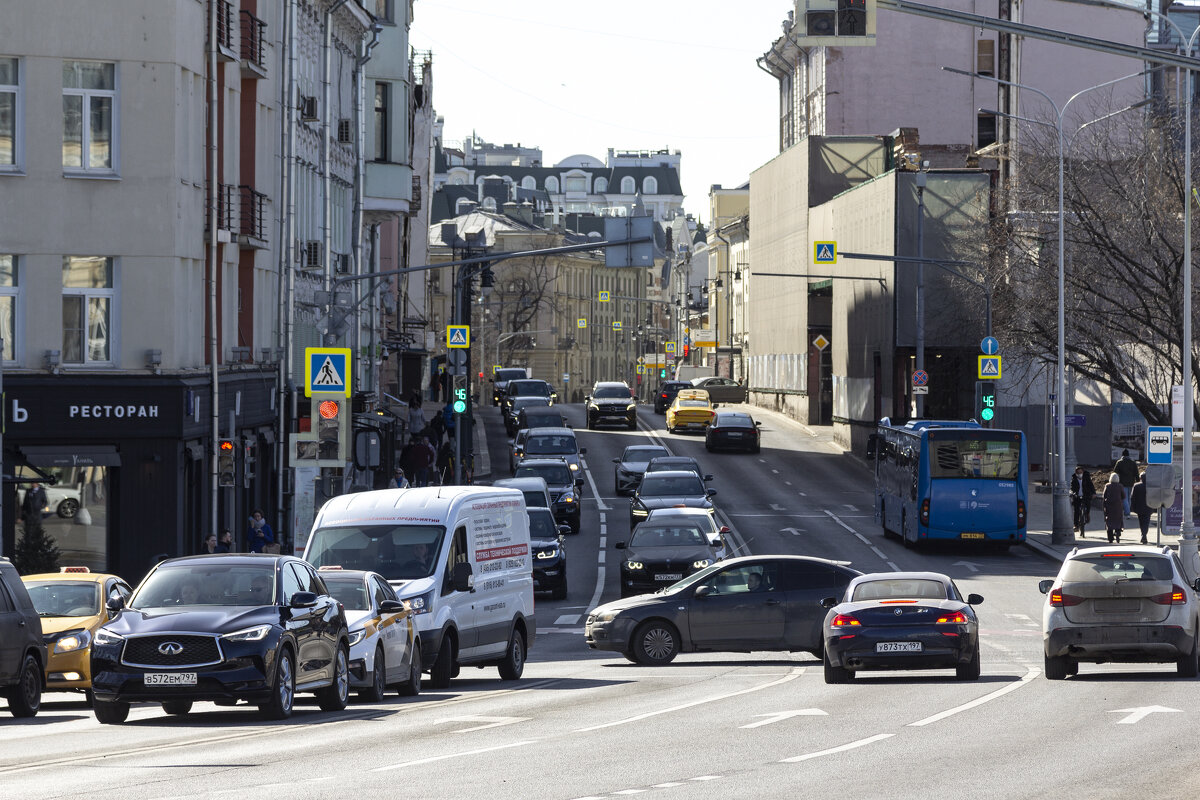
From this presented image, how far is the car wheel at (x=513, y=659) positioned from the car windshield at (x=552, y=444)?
32322 mm

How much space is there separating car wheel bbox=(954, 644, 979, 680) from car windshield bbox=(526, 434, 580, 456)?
34332 millimetres

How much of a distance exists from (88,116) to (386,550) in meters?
14.9

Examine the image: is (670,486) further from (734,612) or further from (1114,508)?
(734,612)

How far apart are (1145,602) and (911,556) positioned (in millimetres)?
21923

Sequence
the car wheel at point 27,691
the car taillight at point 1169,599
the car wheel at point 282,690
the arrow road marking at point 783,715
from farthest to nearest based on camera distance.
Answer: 1. the car taillight at point 1169,599
2. the car wheel at point 27,691
3. the car wheel at point 282,690
4. the arrow road marking at point 783,715

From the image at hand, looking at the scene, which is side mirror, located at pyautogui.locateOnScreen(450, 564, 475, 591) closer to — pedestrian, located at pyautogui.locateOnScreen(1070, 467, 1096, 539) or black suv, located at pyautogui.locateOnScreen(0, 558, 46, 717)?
black suv, located at pyautogui.locateOnScreen(0, 558, 46, 717)

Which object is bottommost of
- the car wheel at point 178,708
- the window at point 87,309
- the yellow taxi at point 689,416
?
the car wheel at point 178,708

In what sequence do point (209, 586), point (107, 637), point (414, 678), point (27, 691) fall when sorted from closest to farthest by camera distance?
point (107, 637) < point (209, 586) < point (27, 691) < point (414, 678)

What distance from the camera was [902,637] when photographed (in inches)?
826

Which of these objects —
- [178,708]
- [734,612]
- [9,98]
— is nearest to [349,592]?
[178,708]

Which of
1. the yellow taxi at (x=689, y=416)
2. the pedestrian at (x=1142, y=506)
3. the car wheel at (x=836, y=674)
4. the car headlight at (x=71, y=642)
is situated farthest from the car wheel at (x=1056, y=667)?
the yellow taxi at (x=689, y=416)

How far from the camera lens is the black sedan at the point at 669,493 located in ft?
142

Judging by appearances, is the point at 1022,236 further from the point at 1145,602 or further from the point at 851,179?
the point at 851,179

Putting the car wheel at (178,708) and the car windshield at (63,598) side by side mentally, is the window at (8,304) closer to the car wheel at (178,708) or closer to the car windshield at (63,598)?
the car windshield at (63,598)
